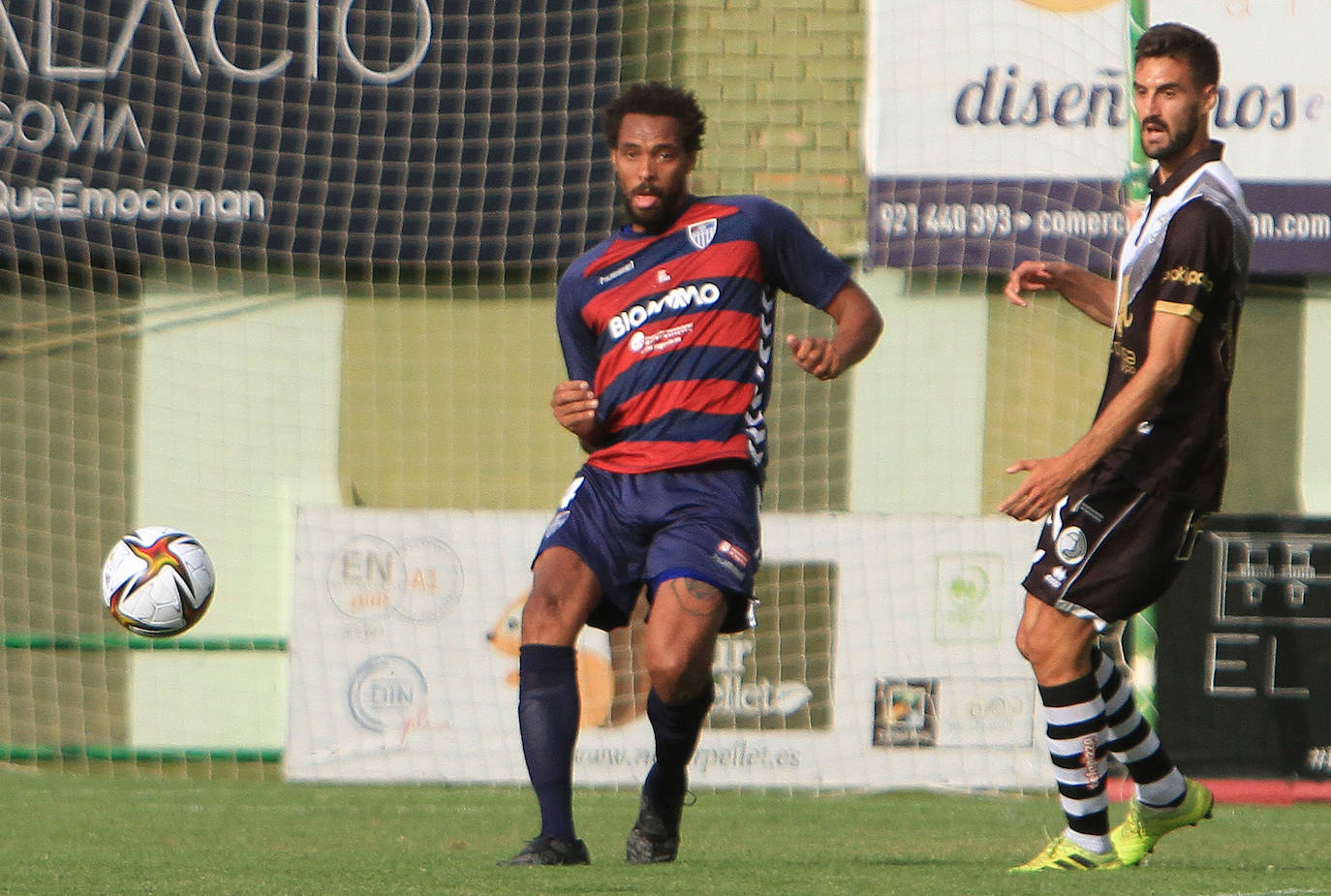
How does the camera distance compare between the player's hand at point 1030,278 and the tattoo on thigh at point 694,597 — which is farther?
the player's hand at point 1030,278

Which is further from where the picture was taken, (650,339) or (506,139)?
(506,139)

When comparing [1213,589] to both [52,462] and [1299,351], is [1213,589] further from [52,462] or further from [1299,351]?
[52,462]

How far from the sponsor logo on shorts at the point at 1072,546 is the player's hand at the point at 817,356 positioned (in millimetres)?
678

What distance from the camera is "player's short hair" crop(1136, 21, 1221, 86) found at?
440 cm

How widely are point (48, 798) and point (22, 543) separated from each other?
11.4 feet

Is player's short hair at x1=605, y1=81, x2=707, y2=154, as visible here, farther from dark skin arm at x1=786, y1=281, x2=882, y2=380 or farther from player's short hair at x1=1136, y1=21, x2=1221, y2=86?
player's short hair at x1=1136, y1=21, x2=1221, y2=86

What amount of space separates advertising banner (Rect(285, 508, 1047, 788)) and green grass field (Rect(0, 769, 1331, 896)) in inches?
8.9

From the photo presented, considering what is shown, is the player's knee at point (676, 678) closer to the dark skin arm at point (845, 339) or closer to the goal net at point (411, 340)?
the dark skin arm at point (845, 339)

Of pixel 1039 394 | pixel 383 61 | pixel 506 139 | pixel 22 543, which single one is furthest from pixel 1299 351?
pixel 22 543

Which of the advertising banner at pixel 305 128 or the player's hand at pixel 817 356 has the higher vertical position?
the advertising banner at pixel 305 128

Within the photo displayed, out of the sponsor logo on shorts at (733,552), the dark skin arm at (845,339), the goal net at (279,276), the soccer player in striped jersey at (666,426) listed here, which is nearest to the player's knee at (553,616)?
the soccer player in striped jersey at (666,426)

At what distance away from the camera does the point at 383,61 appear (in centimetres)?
1045

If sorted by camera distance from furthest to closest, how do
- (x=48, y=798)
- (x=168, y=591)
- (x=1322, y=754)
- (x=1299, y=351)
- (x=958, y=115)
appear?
(x=1299, y=351) → (x=958, y=115) → (x=1322, y=754) → (x=48, y=798) → (x=168, y=591)

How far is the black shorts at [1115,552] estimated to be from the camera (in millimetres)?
4484
